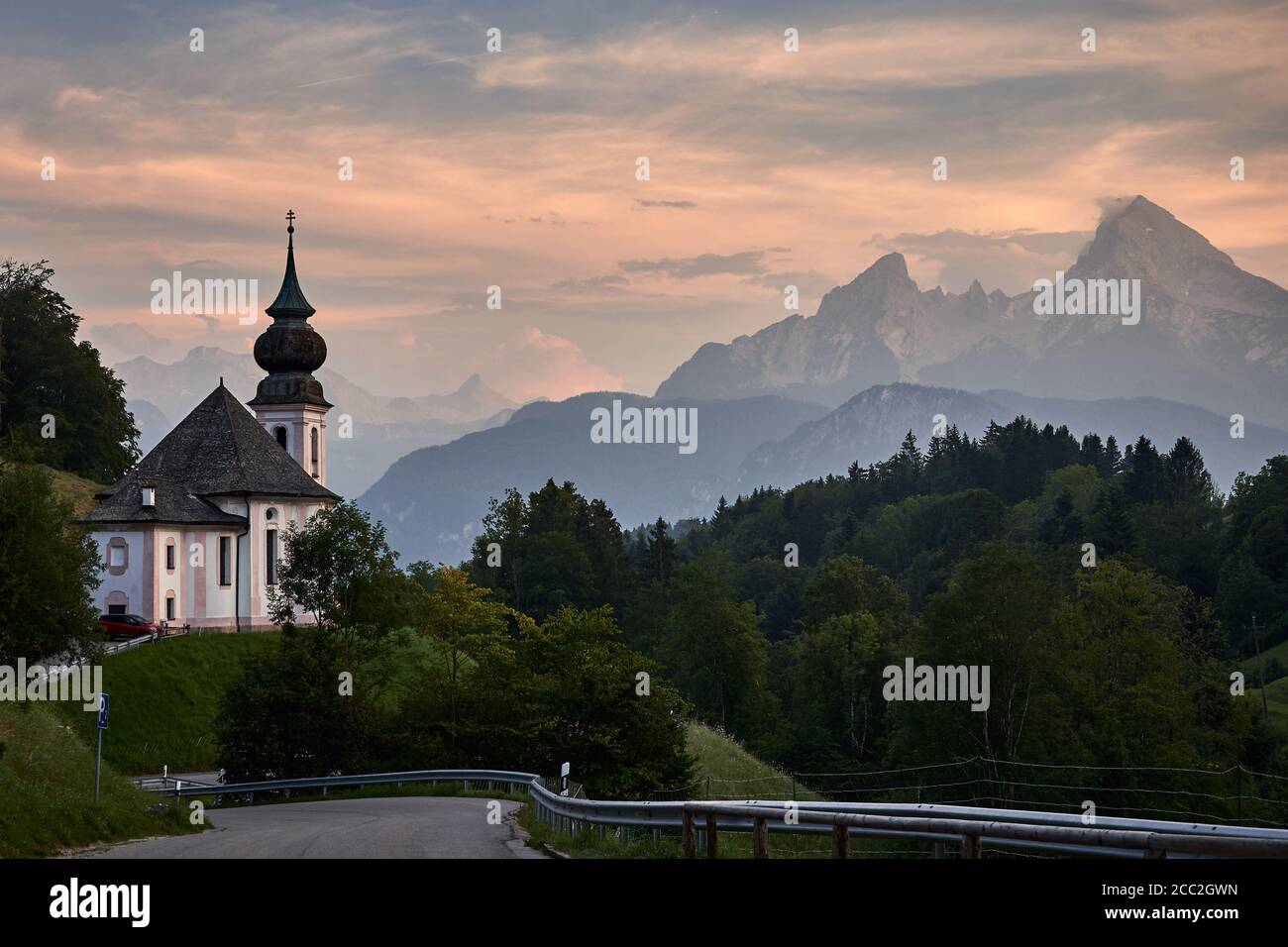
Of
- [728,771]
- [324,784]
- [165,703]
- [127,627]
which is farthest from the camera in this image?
[127,627]

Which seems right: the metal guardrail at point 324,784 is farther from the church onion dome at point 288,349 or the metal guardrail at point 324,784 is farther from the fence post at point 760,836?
the church onion dome at point 288,349

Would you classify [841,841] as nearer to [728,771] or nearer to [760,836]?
[760,836]

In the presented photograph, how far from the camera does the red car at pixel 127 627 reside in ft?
218

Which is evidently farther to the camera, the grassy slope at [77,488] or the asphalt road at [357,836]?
the grassy slope at [77,488]

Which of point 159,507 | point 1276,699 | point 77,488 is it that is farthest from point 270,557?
point 1276,699

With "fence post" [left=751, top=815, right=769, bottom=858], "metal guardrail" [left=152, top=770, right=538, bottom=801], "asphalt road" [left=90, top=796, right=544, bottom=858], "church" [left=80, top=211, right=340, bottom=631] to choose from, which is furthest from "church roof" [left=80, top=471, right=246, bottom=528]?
"fence post" [left=751, top=815, right=769, bottom=858]

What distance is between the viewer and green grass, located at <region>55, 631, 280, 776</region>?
53.5 meters

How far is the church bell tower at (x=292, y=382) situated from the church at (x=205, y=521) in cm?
267

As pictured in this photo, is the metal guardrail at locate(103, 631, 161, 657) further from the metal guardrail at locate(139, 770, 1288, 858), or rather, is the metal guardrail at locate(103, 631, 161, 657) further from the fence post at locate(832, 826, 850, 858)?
the fence post at locate(832, 826, 850, 858)

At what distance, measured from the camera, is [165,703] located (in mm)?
58656

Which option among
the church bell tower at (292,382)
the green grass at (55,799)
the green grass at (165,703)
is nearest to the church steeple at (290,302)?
the church bell tower at (292,382)

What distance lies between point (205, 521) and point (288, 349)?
18251mm
